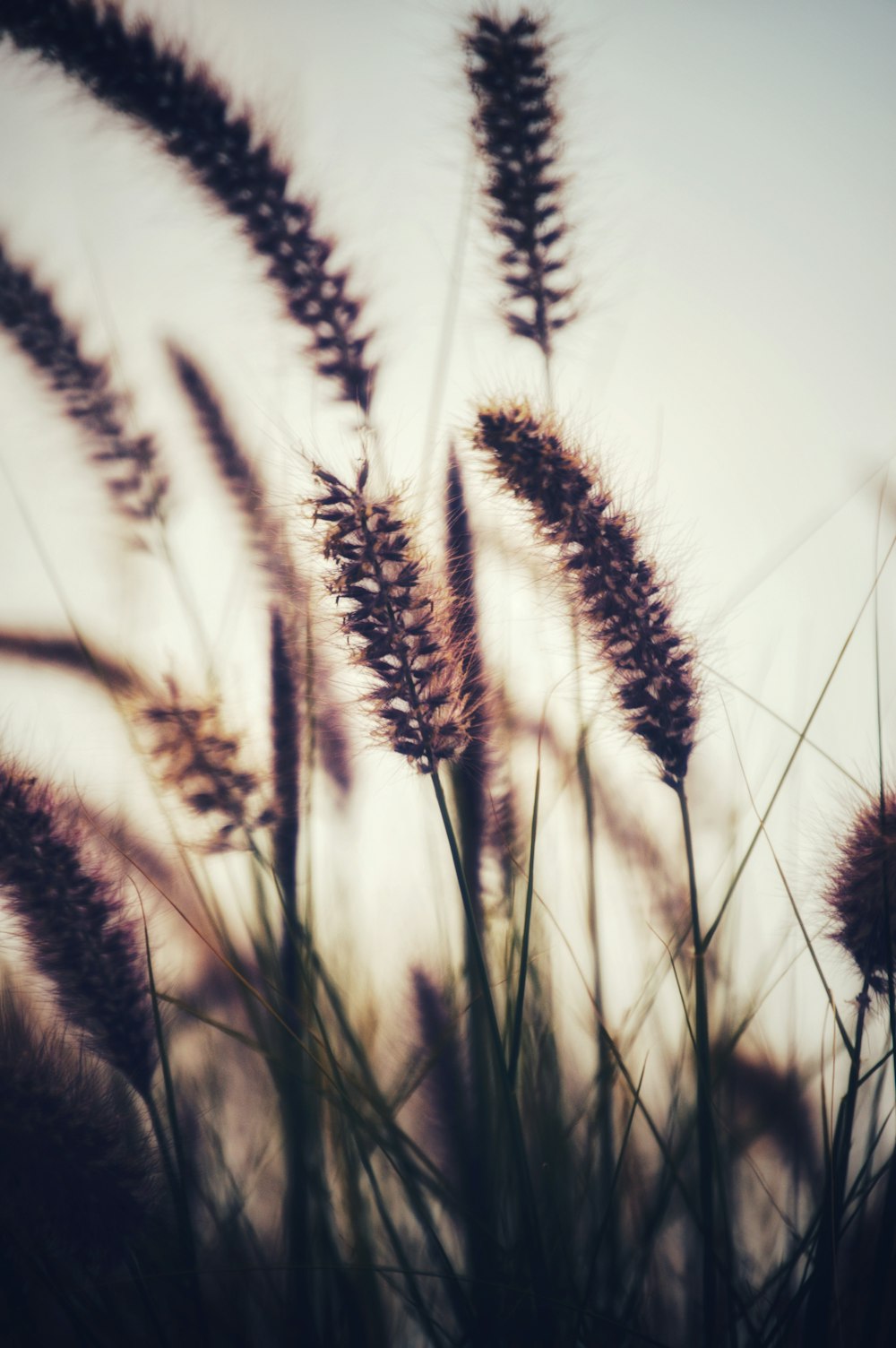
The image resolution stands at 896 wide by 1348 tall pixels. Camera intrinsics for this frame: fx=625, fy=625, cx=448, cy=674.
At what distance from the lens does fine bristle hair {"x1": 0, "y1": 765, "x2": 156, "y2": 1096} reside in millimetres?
415

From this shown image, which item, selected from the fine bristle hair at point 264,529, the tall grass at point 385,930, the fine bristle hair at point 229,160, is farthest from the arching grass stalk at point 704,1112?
the fine bristle hair at point 229,160

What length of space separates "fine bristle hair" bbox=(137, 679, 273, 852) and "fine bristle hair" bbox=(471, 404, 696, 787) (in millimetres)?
266

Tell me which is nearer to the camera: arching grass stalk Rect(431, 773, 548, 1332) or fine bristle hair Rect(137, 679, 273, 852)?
arching grass stalk Rect(431, 773, 548, 1332)

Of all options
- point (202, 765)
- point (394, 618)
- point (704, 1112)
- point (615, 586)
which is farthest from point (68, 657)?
point (704, 1112)

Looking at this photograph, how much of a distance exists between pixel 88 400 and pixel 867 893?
71 cm

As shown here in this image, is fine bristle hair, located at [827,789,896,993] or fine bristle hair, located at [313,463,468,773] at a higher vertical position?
fine bristle hair, located at [313,463,468,773]

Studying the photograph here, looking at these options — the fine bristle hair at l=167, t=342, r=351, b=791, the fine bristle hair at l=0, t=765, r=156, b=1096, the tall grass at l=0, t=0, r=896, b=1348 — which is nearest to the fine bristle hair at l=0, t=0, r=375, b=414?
the tall grass at l=0, t=0, r=896, b=1348

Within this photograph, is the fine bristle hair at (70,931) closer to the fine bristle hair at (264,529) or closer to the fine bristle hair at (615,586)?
the fine bristle hair at (264,529)

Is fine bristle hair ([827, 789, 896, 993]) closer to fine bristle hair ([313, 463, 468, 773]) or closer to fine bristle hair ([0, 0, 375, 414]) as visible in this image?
fine bristle hair ([313, 463, 468, 773])

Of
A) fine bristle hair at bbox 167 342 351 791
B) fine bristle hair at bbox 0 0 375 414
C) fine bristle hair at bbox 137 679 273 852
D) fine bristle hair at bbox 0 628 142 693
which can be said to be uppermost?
fine bristle hair at bbox 0 0 375 414

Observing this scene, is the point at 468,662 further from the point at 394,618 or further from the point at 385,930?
the point at 385,930

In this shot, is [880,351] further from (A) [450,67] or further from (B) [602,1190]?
(B) [602,1190]

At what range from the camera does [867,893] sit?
43 cm

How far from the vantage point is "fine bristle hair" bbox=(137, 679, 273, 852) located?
1.43 ft
